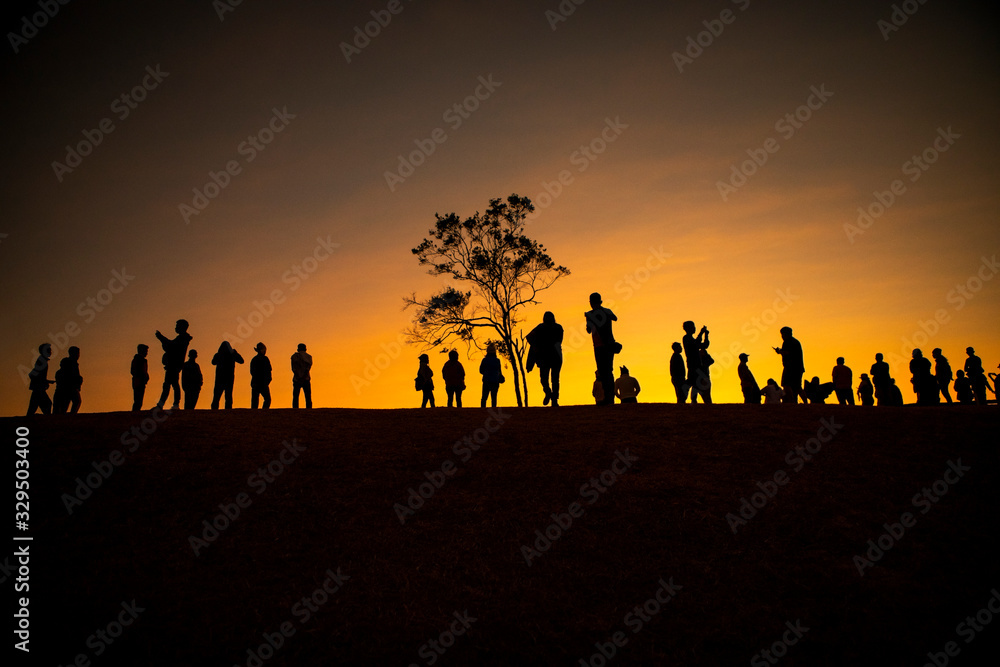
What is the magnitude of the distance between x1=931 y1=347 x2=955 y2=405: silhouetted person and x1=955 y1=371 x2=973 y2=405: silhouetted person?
51 centimetres

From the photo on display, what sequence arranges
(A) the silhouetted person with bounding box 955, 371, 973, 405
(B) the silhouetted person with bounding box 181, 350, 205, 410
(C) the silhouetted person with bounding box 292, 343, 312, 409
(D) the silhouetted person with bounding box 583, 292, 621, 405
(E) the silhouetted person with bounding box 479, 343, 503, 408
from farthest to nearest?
1. (A) the silhouetted person with bounding box 955, 371, 973, 405
2. (E) the silhouetted person with bounding box 479, 343, 503, 408
3. (C) the silhouetted person with bounding box 292, 343, 312, 409
4. (B) the silhouetted person with bounding box 181, 350, 205, 410
5. (D) the silhouetted person with bounding box 583, 292, 621, 405

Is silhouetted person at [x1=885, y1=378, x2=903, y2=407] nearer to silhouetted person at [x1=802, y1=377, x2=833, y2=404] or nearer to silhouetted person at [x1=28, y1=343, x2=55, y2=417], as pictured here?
silhouetted person at [x1=802, y1=377, x2=833, y2=404]

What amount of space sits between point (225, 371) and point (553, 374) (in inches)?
362

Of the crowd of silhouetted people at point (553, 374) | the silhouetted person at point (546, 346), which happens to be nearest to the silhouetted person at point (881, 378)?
the crowd of silhouetted people at point (553, 374)

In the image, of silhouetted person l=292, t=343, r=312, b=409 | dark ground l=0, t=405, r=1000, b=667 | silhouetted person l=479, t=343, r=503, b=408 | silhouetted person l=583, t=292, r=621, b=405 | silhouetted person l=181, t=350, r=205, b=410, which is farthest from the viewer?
silhouetted person l=479, t=343, r=503, b=408

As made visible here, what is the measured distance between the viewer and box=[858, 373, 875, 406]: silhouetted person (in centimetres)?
2283

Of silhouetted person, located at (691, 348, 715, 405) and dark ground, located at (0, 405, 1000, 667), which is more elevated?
silhouetted person, located at (691, 348, 715, 405)

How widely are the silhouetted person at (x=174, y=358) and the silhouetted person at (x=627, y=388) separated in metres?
12.4

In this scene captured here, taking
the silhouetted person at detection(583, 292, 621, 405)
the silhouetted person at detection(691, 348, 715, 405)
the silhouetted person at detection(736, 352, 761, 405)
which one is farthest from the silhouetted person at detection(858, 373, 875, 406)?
the silhouetted person at detection(583, 292, 621, 405)

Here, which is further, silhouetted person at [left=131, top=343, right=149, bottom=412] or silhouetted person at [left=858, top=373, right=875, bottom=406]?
silhouetted person at [left=858, top=373, right=875, bottom=406]

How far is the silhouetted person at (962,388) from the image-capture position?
20750mm

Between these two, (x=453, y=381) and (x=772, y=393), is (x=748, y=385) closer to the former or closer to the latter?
(x=772, y=393)

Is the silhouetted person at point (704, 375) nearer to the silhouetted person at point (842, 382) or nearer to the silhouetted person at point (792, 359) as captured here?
the silhouetted person at point (792, 359)

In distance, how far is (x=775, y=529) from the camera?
28.3 feet
